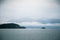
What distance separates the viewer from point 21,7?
8.51 ft

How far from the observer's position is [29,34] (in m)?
2.49

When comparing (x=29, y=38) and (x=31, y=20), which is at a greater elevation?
(x=31, y=20)

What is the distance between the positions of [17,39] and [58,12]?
1.34 m

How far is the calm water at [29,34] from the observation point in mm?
2477

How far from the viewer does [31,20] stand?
253cm

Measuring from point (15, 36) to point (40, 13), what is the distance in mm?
924

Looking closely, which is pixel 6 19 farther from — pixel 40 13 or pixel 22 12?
pixel 40 13

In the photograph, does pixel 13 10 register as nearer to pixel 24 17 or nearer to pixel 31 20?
pixel 24 17

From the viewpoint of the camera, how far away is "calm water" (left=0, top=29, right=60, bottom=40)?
2.48 metres

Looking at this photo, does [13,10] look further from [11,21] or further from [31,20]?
[31,20]

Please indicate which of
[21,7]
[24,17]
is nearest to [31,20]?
[24,17]

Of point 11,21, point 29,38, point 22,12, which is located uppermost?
point 22,12

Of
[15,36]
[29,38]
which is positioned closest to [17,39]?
[15,36]

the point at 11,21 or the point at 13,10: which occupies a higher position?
the point at 13,10
